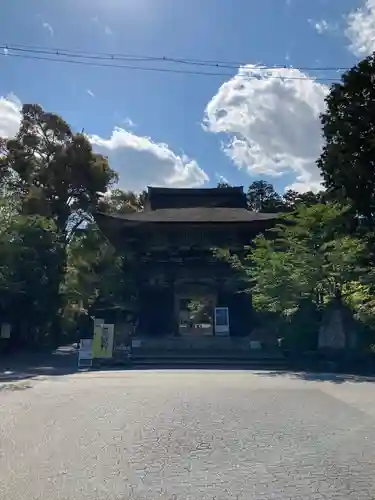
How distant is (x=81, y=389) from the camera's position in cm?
1254

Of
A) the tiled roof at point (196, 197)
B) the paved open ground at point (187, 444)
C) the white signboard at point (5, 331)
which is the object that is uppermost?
the tiled roof at point (196, 197)

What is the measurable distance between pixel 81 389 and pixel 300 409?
5405mm

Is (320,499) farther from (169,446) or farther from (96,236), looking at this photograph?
(96,236)

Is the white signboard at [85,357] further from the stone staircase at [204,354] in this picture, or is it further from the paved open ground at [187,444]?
the paved open ground at [187,444]

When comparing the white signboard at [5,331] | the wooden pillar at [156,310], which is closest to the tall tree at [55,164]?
the wooden pillar at [156,310]

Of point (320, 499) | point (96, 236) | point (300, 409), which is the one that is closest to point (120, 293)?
point (96, 236)

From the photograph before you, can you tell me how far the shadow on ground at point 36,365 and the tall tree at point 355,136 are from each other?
37.7ft

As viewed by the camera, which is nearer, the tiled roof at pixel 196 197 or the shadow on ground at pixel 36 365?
the shadow on ground at pixel 36 365

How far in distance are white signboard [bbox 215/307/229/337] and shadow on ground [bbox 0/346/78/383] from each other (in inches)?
256

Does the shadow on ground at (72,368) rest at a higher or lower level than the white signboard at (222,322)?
lower

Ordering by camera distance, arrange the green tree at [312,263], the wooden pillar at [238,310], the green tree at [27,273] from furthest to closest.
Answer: the wooden pillar at [238,310] < the green tree at [27,273] < the green tree at [312,263]

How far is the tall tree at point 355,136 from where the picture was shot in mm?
19438

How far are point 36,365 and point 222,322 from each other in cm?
900

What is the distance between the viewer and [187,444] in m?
6.58
